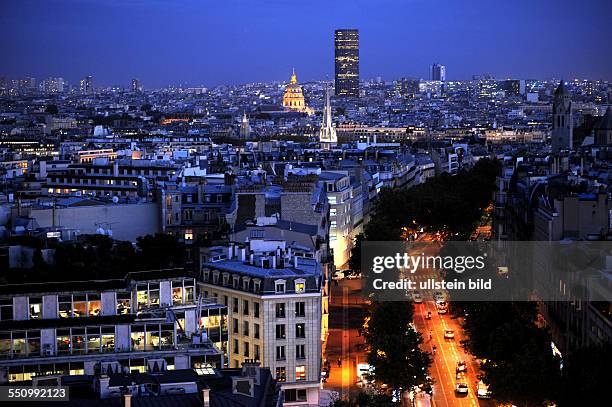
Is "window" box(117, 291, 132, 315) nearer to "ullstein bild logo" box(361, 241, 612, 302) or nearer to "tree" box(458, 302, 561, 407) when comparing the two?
"tree" box(458, 302, 561, 407)

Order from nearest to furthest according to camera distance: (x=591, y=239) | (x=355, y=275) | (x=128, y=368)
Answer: (x=128, y=368), (x=591, y=239), (x=355, y=275)

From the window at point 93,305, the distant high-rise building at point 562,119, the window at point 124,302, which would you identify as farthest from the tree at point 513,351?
the distant high-rise building at point 562,119

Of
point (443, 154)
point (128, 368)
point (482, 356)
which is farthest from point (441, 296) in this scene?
point (443, 154)

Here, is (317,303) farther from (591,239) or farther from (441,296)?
(441,296)

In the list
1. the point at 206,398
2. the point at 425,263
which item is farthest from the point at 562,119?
the point at 206,398

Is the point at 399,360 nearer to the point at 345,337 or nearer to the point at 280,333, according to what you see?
the point at 280,333

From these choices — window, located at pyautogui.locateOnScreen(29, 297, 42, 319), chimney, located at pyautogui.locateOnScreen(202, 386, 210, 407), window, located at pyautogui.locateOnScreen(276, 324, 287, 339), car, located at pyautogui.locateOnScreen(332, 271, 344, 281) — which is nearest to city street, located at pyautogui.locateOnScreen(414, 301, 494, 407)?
window, located at pyautogui.locateOnScreen(276, 324, 287, 339)
